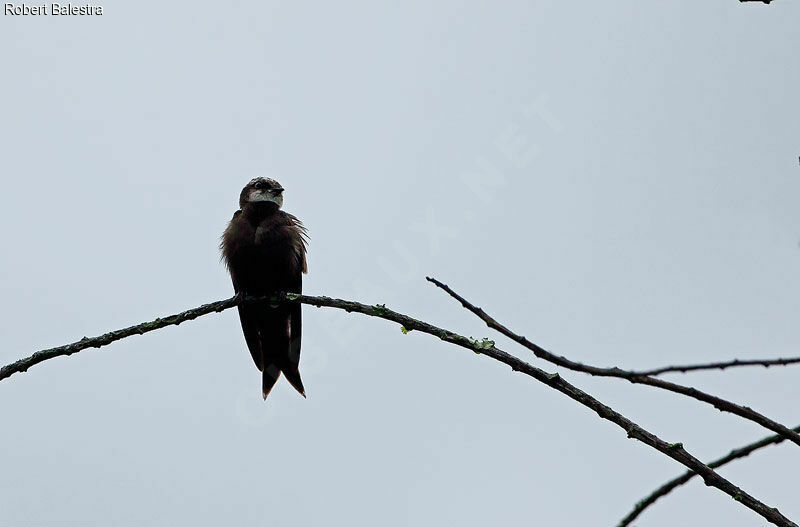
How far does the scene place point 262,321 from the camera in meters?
7.22

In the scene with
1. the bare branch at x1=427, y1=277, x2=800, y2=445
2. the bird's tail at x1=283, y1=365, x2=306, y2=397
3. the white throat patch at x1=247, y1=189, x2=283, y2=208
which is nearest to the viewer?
the bare branch at x1=427, y1=277, x2=800, y2=445

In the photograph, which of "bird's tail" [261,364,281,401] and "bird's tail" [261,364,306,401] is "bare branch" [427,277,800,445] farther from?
"bird's tail" [261,364,281,401]

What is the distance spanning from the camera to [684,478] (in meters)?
1.93

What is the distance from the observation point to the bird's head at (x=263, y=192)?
7527 millimetres

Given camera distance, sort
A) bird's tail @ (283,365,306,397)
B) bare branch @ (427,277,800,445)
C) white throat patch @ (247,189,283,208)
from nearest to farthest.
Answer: bare branch @ (427,277,800,445) → bird's tail @ (283,365,306,397) → white throat patch @ (247,189,283,208)

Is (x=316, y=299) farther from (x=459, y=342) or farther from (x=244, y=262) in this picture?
(x=244, y=262)

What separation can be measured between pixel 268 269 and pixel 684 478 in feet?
17.1

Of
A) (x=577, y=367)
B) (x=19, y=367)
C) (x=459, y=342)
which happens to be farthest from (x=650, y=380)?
(x=19, y=367)

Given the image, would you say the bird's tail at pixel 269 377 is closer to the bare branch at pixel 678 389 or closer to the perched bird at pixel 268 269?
the perched bird at pixel 268 269

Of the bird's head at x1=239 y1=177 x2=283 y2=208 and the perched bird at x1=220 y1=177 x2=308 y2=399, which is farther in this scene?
the bird's head at x1=239 y1=177 x2=283 y2=208

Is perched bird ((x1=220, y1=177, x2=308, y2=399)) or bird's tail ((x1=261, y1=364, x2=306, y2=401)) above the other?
perched bird ((x1=220, y1=177, x2=308, y2=399))

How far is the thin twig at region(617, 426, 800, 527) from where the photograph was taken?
1861mm

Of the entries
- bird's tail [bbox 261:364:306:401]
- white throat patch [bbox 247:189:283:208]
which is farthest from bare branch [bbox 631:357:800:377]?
white throat patch [bbox 247:189:283:208]

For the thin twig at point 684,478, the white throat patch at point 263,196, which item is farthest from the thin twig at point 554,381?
the white throat patch at point 263,196
